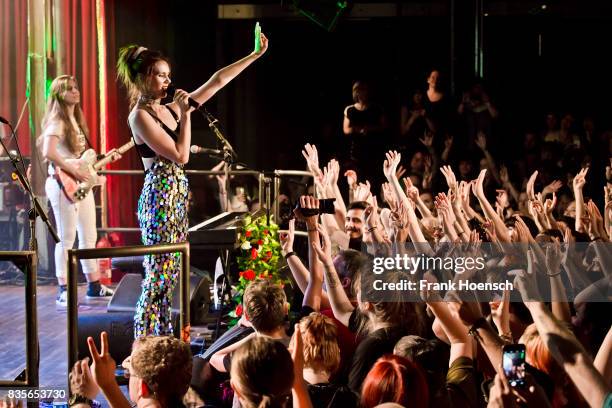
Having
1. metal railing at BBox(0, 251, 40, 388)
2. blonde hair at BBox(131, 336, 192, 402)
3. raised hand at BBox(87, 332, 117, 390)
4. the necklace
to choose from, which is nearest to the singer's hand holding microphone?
the necklace

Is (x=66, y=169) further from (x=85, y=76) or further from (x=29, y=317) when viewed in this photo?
(x=29, y=317)

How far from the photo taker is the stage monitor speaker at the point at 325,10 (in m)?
9.75

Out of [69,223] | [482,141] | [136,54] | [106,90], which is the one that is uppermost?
[106,90]

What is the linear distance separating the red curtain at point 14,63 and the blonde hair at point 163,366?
5.57 metres

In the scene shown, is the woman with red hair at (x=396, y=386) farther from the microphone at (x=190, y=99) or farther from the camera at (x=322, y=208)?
the microphone at (x=190, y=99)

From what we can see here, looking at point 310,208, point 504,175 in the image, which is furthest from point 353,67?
point 310,208

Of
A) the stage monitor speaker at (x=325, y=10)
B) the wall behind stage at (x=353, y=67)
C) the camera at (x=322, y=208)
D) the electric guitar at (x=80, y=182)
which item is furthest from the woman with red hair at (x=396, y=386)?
the wall behind stage at (x=353, y=67)

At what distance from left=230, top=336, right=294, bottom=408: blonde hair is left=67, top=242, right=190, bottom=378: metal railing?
1209mm

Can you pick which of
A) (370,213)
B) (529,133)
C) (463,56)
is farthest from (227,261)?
(463,56)

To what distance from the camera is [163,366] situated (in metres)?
2.70

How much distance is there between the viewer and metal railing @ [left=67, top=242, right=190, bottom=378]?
3.47m

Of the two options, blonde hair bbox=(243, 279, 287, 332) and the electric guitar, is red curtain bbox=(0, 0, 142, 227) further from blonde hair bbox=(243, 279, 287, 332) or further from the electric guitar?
blonde hair bbox=(243, 279, 287, 332)

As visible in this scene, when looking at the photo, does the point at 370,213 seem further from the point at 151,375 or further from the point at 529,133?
the point at 529,133

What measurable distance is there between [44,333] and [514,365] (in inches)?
162
